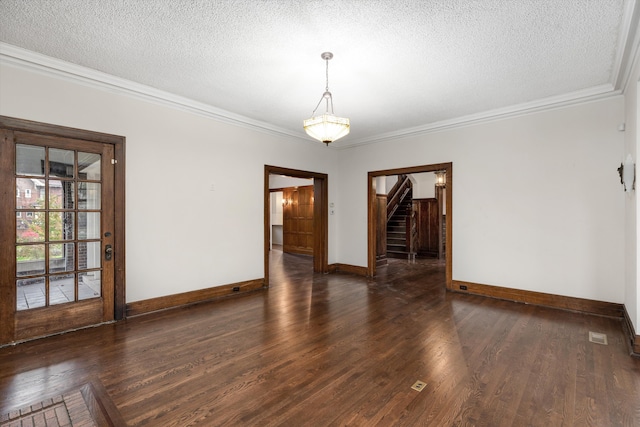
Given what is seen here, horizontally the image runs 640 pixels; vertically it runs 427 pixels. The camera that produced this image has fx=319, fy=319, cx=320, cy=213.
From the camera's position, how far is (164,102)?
14.3 ft

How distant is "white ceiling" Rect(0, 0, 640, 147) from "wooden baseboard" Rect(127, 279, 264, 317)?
9.18 feet

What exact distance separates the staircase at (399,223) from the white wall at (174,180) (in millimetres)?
5059

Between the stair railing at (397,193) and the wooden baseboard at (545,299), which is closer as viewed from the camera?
the wooden baseboard at (545,299)

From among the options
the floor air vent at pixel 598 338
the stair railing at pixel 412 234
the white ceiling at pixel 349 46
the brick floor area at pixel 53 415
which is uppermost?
the white ceiling at pixel 349 46

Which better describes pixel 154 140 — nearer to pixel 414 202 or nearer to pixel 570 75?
pixel 570 75

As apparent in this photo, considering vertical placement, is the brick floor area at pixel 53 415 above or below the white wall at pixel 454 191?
below

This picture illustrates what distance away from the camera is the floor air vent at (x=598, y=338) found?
330 centimetres

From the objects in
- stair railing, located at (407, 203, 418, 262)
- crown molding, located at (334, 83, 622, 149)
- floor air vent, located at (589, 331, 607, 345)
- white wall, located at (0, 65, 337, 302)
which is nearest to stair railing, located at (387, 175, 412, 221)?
stair railing, located at (407, 203, 418, 262)

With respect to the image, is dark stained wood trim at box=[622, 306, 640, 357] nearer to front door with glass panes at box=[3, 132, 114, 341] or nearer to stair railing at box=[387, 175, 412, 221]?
front door with glass panes at box=[3, 132, 114, 341]

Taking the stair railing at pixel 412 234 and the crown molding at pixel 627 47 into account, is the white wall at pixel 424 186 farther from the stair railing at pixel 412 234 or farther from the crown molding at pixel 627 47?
the crown molding at pixel 627 47

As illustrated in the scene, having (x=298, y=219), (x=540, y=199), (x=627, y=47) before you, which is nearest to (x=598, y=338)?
(x=540, y=199)

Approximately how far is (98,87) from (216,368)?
3507 mm

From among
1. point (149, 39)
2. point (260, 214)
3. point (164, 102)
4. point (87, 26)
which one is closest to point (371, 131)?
point (260, 214)

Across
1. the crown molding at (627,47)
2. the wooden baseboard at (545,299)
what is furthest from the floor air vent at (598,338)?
the crown molding at (627,47)
